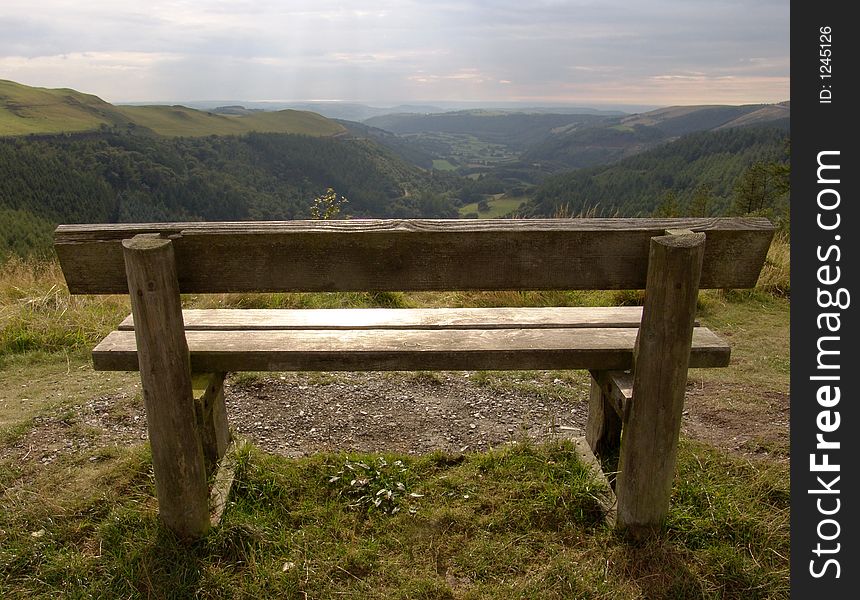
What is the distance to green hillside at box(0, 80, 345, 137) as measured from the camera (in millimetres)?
117062

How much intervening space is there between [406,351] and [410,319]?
420 millimetres

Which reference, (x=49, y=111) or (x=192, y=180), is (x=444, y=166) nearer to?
(x=192, y=180)

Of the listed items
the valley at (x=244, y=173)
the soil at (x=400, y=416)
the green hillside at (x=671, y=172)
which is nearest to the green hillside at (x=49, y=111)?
the valley at (x=244, y=173)

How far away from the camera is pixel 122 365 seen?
2549 mm

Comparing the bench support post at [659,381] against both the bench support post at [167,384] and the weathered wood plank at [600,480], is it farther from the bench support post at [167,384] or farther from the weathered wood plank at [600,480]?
the bench support post at [167,384]

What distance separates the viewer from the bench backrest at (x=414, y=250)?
2020 mm

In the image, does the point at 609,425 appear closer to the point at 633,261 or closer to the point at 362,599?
the point at 633,261

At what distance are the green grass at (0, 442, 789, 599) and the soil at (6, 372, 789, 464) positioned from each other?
21.5 inches

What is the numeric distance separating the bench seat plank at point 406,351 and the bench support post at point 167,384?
0.28 meters

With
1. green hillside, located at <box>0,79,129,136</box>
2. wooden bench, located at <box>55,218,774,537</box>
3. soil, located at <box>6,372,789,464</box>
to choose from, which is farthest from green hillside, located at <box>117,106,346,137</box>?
wooden bench, located at <box>55,218,774,537</box>

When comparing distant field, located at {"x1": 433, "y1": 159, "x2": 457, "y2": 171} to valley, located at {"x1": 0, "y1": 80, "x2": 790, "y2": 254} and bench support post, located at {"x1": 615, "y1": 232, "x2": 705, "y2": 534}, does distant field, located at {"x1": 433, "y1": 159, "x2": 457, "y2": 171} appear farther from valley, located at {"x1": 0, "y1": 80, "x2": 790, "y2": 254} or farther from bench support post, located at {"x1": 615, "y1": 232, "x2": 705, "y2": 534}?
bench support post, located at {"x1": 615, "y1": 232, "x2": 705, "y2": 534}

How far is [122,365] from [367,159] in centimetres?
13914

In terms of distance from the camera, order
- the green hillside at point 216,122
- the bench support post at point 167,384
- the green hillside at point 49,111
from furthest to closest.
→ 1. the green hillside at point 216,122
2. the green hillside at point 49,111
3. the bench support post at point 167,384

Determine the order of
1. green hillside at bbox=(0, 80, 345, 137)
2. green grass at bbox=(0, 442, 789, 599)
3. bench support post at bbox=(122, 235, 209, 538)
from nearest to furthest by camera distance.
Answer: bench support post at bbox=(122, 235, 209, 538) < green grass at bbox=(0, 442, 789, 599) < green hillside at bbox=(0, 80, 345, 137)
